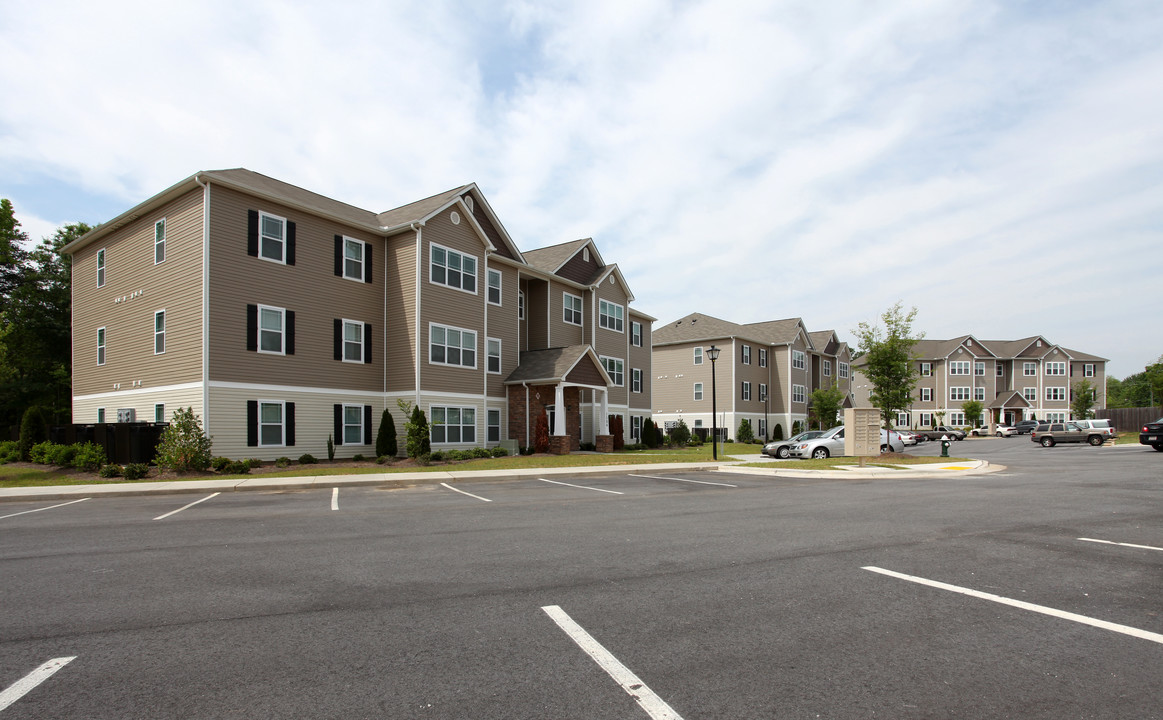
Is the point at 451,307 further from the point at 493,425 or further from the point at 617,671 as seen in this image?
the point at 617,671

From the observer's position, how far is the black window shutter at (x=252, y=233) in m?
23.5

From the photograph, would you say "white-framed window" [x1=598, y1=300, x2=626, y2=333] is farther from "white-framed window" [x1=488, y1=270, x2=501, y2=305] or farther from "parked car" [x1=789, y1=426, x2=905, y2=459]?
"parked car" [x1=789, y1=426, x2=905, y2=459]

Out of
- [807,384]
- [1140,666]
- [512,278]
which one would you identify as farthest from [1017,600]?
[807,384]

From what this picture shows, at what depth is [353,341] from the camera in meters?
26.9

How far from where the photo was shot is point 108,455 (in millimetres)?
21953

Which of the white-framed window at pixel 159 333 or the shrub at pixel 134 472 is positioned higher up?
the white-framed window at pixel 159 333

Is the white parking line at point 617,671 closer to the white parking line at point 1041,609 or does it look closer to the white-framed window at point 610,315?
the white parking line at point 1041,609

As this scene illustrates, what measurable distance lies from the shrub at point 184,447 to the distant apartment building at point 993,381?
76.2 m

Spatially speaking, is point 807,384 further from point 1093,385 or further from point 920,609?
point 920,609

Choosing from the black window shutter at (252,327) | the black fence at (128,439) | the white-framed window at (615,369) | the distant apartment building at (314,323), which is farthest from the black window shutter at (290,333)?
the white-framed window at (615,369)

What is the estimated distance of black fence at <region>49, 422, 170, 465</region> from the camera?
2102cm

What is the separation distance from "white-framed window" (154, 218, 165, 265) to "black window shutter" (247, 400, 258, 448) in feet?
22.0

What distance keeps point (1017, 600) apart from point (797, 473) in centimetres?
1544

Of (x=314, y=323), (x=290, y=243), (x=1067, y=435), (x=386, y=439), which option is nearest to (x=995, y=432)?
(x=1067, y=435)
